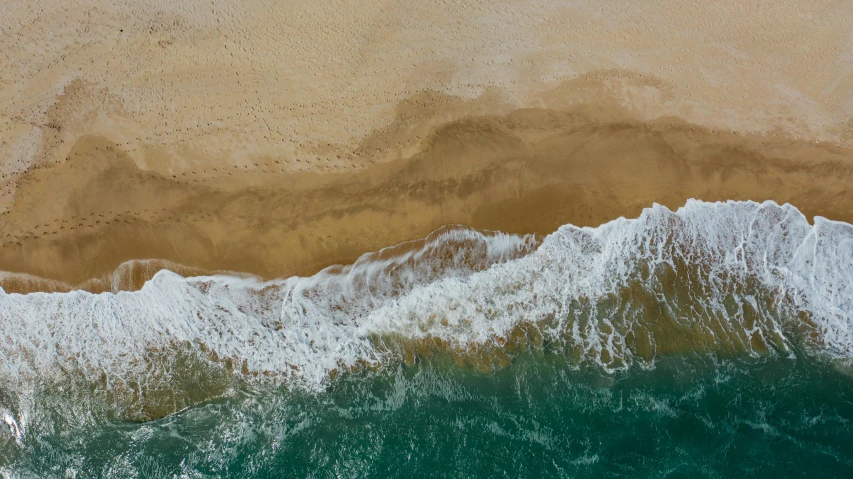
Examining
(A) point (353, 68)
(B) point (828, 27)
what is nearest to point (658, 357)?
(B) point (828, 27)

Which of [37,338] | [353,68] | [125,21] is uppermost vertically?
[125,21]

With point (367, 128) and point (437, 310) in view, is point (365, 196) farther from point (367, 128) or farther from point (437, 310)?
point (437, 310)

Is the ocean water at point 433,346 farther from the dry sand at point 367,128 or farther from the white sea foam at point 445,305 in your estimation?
the dry sand at point 367,128

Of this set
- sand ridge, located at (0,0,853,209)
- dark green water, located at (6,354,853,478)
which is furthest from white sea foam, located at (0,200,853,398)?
sand ridge, located at (0,0,853,209)

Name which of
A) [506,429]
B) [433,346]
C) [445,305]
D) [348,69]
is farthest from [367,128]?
[506,429]

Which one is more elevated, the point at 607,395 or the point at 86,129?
the point at 86,129

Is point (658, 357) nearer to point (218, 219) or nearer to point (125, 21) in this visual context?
point (218, 219)

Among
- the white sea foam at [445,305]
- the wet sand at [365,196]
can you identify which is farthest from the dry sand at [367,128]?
the white sea foam at [445,305]
